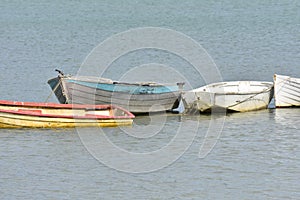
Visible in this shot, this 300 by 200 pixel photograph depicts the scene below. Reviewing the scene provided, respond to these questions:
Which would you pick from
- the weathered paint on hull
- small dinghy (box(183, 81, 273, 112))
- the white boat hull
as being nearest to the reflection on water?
the white boat hull

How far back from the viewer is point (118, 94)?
2494 cm

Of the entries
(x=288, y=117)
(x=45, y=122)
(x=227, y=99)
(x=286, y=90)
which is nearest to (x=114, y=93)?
(x=45, y=122)

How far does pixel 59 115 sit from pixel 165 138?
2877 mm

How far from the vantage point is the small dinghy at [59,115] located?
22.8 meters

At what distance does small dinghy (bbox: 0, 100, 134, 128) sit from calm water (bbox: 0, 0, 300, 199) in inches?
12.0

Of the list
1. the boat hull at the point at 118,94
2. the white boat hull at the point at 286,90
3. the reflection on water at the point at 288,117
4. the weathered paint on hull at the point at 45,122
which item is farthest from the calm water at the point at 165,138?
the boat hull at the point at 118,94

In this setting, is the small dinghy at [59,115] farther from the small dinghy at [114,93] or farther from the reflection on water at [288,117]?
the reflection on water at [288,117]

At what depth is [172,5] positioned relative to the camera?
6234cm

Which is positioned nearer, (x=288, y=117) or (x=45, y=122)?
(x=45, y=122)

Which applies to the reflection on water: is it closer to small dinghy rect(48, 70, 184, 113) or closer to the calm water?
the calm water

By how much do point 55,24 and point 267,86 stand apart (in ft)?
86.5

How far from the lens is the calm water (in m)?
17.7

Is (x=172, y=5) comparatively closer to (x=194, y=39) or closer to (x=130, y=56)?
(x=194, y=39)

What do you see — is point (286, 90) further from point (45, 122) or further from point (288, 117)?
point (45, 122)
